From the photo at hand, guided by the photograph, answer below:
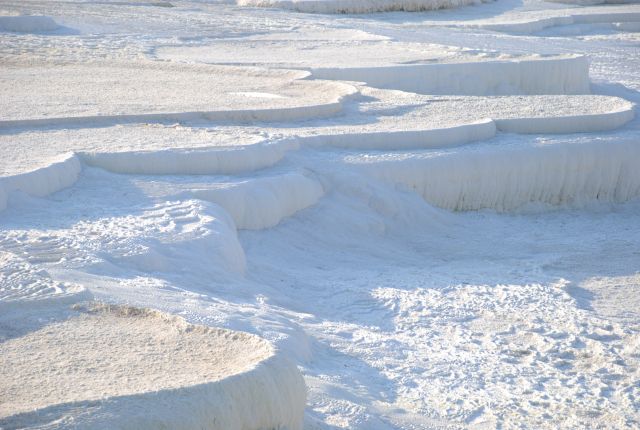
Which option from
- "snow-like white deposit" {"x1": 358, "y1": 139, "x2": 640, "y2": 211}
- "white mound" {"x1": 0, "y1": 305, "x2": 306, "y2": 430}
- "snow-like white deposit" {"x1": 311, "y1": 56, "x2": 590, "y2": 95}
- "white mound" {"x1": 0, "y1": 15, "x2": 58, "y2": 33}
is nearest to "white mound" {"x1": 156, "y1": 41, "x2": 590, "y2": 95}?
"snow-like white deposit" {"x1": 311, "y1": 56, "x2": 590, "y2": 95}

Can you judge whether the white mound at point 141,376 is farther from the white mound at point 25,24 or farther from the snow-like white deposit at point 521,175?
the white mound at point 25,24

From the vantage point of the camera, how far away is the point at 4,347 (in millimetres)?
2977

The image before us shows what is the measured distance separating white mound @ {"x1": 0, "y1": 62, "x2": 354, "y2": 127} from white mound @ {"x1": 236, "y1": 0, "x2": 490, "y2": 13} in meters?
7.40

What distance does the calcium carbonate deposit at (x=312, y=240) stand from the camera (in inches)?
120

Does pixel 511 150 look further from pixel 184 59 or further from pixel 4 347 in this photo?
pixel 4 347

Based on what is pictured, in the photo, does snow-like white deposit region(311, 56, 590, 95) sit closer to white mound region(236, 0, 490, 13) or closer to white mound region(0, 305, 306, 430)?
white mound region(0, 305, 306, 430)

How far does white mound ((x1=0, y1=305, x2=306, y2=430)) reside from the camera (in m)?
2.53

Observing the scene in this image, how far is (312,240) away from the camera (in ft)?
19.9

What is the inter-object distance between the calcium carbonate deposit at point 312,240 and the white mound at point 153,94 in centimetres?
3

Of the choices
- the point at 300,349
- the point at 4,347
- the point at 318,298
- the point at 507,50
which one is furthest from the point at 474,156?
the point at 507,50

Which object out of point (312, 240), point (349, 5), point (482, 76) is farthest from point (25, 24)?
point (312, 240)

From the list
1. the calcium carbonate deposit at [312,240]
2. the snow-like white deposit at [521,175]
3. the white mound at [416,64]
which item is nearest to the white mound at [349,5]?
the white mound at [416,64]

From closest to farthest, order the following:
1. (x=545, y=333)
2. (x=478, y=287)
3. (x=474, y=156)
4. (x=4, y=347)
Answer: (x=4, y=347)
(x=545, y=333)
(x=478, y=287)
(x=474, y=156)

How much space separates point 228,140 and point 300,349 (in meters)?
2.80
